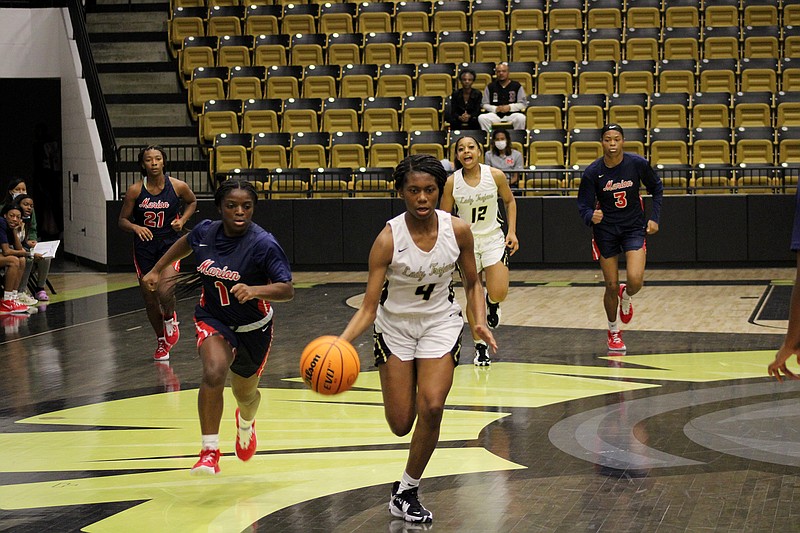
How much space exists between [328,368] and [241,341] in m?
1.44

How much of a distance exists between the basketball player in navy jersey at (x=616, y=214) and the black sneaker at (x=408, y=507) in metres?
5.29

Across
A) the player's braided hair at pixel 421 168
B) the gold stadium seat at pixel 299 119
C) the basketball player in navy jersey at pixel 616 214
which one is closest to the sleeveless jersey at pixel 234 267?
the player's braided hair at pixel 421 168

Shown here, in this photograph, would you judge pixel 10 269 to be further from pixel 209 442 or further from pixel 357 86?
pixel 209 442

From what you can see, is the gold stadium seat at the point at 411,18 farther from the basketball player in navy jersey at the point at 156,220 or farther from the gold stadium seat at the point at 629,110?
the basketball player in navy jersey at the point at 156,220

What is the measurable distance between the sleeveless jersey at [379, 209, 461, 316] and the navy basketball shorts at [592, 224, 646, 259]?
5086 mm

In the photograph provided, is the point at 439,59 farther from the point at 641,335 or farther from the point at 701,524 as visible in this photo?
the point at 701,524

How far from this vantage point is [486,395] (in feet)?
29.5

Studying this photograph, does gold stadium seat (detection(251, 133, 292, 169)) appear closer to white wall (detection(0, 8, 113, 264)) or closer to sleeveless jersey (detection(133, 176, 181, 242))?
white wall (detection(0, 8, 113, 264))

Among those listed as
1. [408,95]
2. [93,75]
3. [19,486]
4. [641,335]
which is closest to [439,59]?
[408,95]

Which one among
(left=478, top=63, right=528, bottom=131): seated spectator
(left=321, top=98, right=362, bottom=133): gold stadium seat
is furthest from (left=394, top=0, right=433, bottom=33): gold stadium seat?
(left=478, top=63, right=528, bottom=131): seated spectator

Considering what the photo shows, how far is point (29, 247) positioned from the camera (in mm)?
15648

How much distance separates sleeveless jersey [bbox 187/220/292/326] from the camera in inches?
257

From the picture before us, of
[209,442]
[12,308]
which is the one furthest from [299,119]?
[209,442]

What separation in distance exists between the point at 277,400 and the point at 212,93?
13.5m
